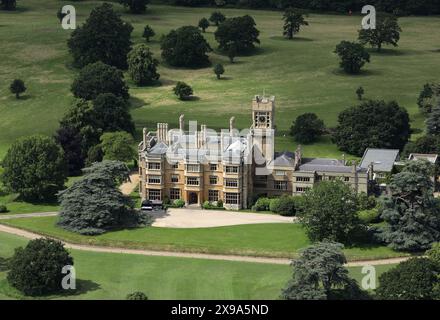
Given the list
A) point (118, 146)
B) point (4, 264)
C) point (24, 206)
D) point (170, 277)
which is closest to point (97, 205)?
point (24, 206)

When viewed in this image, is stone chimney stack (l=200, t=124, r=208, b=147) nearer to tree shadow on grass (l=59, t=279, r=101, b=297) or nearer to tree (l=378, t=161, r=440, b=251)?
tree (l=378, t=161, r=440, b=251)

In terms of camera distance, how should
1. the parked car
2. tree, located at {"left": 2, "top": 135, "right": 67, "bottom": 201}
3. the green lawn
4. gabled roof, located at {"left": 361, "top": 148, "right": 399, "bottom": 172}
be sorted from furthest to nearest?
gabled roof, located at {"left": 361, "top": 148, "right": 399, "bottom": 172} → tree, located at {"left": 2, "top": 135, "right": 67, "bottom": 201} → the green lawn → the parked car

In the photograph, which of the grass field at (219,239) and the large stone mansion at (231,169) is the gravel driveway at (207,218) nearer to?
the grass field at (219,239)

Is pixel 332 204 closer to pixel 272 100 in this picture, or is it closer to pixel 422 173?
pixel 422 173

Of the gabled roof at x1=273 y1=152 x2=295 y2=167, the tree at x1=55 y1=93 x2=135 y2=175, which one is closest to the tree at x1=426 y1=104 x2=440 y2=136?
the gabled roof at x1=273 y1=152 x2=295 y2=167

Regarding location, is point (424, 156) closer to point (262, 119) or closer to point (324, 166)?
point (324, 166)

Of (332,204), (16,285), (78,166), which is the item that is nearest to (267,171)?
(332,204)

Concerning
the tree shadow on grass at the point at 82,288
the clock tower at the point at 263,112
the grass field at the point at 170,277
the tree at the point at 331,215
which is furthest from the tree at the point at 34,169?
the tree at the point at 331,215
